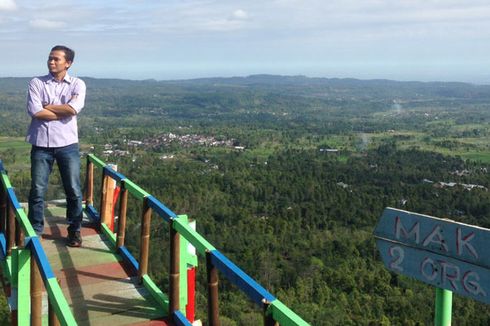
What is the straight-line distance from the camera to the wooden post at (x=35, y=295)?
3240 mm

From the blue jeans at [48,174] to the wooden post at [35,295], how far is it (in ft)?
6.76

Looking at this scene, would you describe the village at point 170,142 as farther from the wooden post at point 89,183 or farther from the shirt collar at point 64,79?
the shirt collar at point 64,79

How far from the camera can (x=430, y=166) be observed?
297 ft

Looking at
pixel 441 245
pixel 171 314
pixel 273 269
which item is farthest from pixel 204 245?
pixel 273 269

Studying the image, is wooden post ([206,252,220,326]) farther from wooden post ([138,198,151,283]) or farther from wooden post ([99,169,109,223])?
wooden post ([99,169,109,223])

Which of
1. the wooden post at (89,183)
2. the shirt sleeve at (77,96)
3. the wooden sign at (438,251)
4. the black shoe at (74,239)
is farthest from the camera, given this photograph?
the wooden post at (89,183)

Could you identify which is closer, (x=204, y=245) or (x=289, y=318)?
(x=289, y=318)

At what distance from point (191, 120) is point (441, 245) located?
16972 cm

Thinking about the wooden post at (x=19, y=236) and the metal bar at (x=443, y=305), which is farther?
the wooden post at (x=19, y=236)

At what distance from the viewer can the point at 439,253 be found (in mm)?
2510

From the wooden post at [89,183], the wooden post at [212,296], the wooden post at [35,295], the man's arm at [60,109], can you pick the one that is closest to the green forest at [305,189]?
the wooden post at [89,183]

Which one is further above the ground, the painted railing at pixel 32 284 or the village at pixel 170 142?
the painted railing at pixel 32 284

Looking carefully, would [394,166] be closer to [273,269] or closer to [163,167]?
[163,167]

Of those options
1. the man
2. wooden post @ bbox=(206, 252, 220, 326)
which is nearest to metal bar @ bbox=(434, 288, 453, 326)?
wooden post @ bbox=(206, 252, 220, 326)
